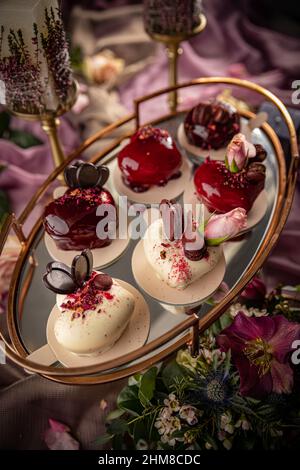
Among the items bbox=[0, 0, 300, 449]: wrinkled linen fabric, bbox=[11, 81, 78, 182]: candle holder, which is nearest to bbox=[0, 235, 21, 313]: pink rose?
bbox=[0, 0, 300, 449]: wrinkled linen fabric

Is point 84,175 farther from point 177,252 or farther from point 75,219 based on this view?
point 177,252

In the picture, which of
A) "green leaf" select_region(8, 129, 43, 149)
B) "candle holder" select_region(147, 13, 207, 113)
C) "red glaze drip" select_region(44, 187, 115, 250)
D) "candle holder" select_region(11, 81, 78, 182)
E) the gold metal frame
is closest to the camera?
the gold metal frame

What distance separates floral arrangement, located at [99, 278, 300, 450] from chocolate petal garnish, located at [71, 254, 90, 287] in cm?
17

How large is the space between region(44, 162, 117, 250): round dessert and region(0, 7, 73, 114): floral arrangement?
0.42ft

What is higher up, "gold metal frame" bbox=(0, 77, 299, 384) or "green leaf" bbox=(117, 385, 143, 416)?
"gold metal frame" bbox=(0, 77, 299, 384)

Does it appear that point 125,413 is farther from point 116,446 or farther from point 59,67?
point 59,67

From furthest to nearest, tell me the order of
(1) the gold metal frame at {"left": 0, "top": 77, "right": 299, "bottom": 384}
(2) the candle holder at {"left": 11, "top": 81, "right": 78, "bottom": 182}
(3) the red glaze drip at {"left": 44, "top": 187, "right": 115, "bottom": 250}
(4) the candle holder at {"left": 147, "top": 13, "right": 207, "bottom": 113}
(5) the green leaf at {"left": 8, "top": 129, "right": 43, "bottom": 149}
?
(5) the green leaf at {"left": 8, "top": 129, "right": 43, "bottom": 149}
(4) the candle holder at {"left": 147, "top": 13, "right": 207, "bottom": 113}
(2) the candle holder at {"left": 11, "top": 81, "right": 78, "bottom": 182}
(3) the red glaze drip at {"left": 44, "top": 187, "right": 115, "bottom": 250}
(1) the gold metal frame at {"left": 0, "top": 77, "right": 299, "bottom": 384}

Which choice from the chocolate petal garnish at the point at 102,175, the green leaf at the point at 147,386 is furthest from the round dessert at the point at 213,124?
the green leaf at the point at 147,386

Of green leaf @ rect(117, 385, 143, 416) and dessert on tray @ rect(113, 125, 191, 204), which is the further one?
dessert on tray @ rect(113, 125, 191, 204)

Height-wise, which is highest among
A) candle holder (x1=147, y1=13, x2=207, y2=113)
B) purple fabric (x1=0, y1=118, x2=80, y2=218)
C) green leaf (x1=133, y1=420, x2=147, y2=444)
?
candle holder (x1=147, y1=13, x2=207, y2=113)

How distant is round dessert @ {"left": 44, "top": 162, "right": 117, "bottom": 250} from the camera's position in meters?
0.75

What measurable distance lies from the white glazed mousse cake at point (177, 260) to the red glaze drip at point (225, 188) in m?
0.08

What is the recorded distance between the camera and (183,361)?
73 centimetres

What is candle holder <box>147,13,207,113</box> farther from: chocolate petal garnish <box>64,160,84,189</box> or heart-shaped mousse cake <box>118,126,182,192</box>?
chocolate petal garnish <box>64,160,84,189</box>
